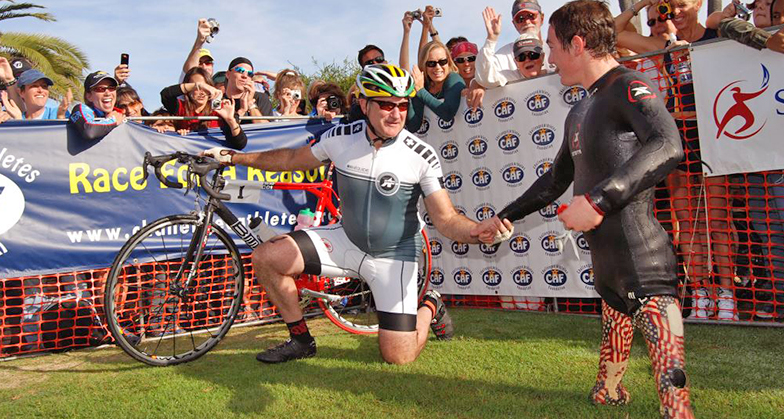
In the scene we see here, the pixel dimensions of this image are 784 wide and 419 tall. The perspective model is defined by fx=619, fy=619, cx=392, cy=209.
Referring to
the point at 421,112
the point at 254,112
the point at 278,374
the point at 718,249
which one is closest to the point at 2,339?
the point at 278,374

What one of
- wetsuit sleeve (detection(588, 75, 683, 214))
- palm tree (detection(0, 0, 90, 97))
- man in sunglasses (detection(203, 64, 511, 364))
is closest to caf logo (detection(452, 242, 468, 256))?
man in sunglasses (detection(203, 64, 511, 364))

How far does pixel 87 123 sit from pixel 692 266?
5680 mm

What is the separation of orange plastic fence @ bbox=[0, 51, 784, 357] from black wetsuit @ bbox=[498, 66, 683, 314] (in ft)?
8.22

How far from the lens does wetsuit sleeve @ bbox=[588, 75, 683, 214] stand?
8.58 ft

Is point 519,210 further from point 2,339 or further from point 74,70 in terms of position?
point 74,70

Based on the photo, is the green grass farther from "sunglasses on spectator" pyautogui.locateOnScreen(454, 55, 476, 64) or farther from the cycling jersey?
"sunglasses on spectator" pyautogui.locateOnScreen(454, 55, 476, 64)

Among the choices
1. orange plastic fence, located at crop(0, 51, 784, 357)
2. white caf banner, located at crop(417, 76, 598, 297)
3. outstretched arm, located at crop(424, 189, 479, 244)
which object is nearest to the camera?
outstretched arm, located at crop(424, 189, 479, 244)

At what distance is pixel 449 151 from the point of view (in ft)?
22.3

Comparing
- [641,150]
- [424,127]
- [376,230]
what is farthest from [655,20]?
[641,150]

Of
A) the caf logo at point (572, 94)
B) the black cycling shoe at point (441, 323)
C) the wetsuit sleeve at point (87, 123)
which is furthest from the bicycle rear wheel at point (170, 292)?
the caf logo at point (572, 94)

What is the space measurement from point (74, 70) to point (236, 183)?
852 inches

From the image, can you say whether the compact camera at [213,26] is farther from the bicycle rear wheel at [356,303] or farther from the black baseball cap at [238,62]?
the bicycle rear wheel at [356,303]

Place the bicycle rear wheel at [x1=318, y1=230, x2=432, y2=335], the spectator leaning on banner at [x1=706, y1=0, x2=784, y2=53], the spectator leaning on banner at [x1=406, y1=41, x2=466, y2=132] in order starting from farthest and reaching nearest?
the spectator leaning on banner at [x1=406, y1=41, x2=466, y2=132] → the bicycle rear wheel at [x1=318, y1=230, x2=432, y2=335] → the spectator leaning on banner at [x1=706, y1=0, x2=784, y2=53]

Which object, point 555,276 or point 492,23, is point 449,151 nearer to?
point 492,23
